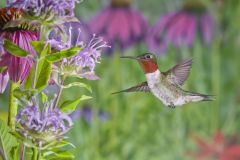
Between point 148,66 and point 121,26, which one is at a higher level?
point 148,66

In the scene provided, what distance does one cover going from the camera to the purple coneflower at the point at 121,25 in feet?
5.19

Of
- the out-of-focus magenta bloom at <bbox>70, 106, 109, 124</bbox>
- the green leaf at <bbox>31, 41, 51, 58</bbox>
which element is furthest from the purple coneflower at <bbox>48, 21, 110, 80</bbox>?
the out-of-focus magenta bloom at <bbox>70, 106, 109, 124</bbox>

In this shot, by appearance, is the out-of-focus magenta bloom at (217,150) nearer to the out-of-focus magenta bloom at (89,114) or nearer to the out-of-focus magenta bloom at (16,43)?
the out-of-focus magenta bloom at (89,114)

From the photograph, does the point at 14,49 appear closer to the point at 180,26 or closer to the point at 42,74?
the point at 42,74

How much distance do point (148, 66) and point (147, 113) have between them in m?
1.24

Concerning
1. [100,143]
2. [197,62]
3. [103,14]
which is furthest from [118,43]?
[197,62]

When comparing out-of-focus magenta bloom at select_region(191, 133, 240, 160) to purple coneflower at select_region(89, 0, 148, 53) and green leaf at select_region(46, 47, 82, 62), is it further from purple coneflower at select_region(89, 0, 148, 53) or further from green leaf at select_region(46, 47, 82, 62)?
green leaf at select_region(46, 47, 82, 62)

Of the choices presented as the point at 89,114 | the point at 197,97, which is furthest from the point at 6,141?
the point at 89,114

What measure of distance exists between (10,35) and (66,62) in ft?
0.13

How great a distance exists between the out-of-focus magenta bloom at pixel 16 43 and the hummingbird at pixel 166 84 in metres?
0.07

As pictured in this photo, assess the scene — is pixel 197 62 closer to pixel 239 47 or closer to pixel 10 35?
pixel 239 47

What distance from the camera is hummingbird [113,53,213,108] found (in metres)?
0.51

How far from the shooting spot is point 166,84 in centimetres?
55

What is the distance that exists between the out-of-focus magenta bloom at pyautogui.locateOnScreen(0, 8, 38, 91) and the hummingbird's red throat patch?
67mm
